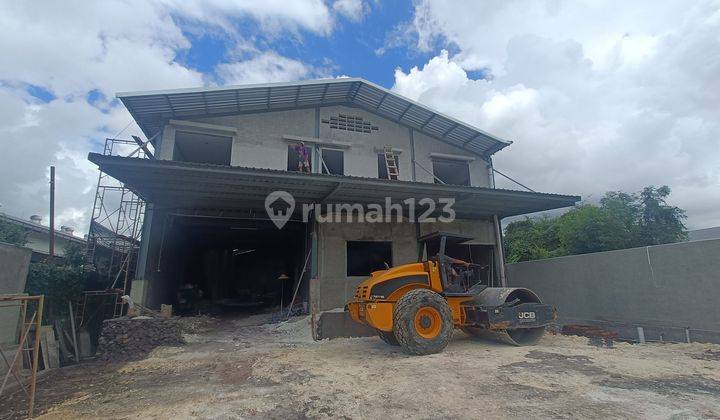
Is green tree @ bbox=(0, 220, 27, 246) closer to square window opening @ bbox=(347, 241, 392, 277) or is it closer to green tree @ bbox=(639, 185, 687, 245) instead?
square window opening @ bbox=(347, 241, 392, 277)

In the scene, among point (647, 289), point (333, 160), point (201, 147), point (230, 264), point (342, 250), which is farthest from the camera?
point (230, 264)

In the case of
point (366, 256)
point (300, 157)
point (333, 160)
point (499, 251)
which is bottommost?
point (366, 256)

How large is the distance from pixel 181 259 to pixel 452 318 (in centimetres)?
1430

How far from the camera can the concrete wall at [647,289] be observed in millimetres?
8117


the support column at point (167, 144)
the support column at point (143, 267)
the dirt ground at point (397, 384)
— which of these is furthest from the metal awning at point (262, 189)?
the dirt ground at point (397, 384)

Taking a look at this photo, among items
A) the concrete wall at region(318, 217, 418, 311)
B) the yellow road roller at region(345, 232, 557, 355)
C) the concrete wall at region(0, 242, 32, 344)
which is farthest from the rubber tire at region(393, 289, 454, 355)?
the concrete wall at region(0, 242, 32, 344)

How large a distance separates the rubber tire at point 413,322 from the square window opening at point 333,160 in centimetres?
833

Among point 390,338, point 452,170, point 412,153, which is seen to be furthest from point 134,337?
point 452,170

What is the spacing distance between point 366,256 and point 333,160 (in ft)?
14.0

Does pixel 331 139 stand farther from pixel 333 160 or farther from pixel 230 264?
pixel 230 264

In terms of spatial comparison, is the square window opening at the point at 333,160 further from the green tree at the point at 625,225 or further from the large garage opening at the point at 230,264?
the green tree at the point at 625,225

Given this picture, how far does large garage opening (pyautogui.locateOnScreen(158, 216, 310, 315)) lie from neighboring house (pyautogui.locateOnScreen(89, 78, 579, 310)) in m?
0.21

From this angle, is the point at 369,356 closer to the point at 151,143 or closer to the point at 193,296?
the point at 151,143

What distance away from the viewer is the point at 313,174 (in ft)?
32.6
